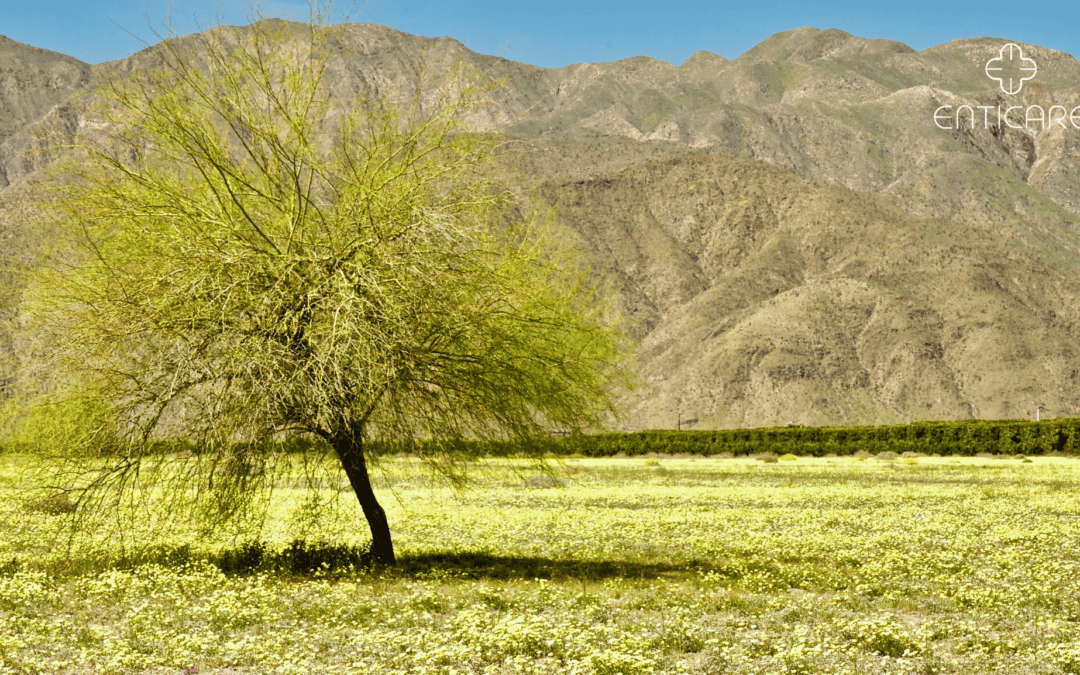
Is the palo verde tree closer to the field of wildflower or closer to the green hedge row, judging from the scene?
the field of wildflower

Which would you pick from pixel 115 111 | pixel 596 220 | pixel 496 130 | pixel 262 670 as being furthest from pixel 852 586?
pixel 596 220

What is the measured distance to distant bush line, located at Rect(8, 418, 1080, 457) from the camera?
53.6 m

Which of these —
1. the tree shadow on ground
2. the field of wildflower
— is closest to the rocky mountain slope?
the field of wildflower

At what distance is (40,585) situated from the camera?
1323cm

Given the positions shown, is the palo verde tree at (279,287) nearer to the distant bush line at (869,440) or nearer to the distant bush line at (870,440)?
the distant bush line at (870,440)

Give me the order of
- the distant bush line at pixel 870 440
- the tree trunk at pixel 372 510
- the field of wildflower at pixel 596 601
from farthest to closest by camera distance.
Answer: the distant bush line at pixel 870 440 < the tree trunk at pixel 372 510 < the field of wildflower at pixel 596 601

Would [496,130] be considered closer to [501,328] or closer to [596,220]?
[501,328]

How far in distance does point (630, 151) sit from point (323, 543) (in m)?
164

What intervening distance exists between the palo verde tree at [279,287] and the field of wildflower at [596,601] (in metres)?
1.61

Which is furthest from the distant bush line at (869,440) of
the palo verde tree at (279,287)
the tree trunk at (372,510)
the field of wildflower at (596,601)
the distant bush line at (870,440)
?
the palo verde tree at (279,287)

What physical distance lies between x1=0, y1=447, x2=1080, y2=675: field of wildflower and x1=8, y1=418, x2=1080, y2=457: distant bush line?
1334 inches

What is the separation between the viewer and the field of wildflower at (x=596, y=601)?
9180 millimetres

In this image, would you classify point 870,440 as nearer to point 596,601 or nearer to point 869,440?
point 869,440

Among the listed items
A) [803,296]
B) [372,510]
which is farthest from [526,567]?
[803,296]
